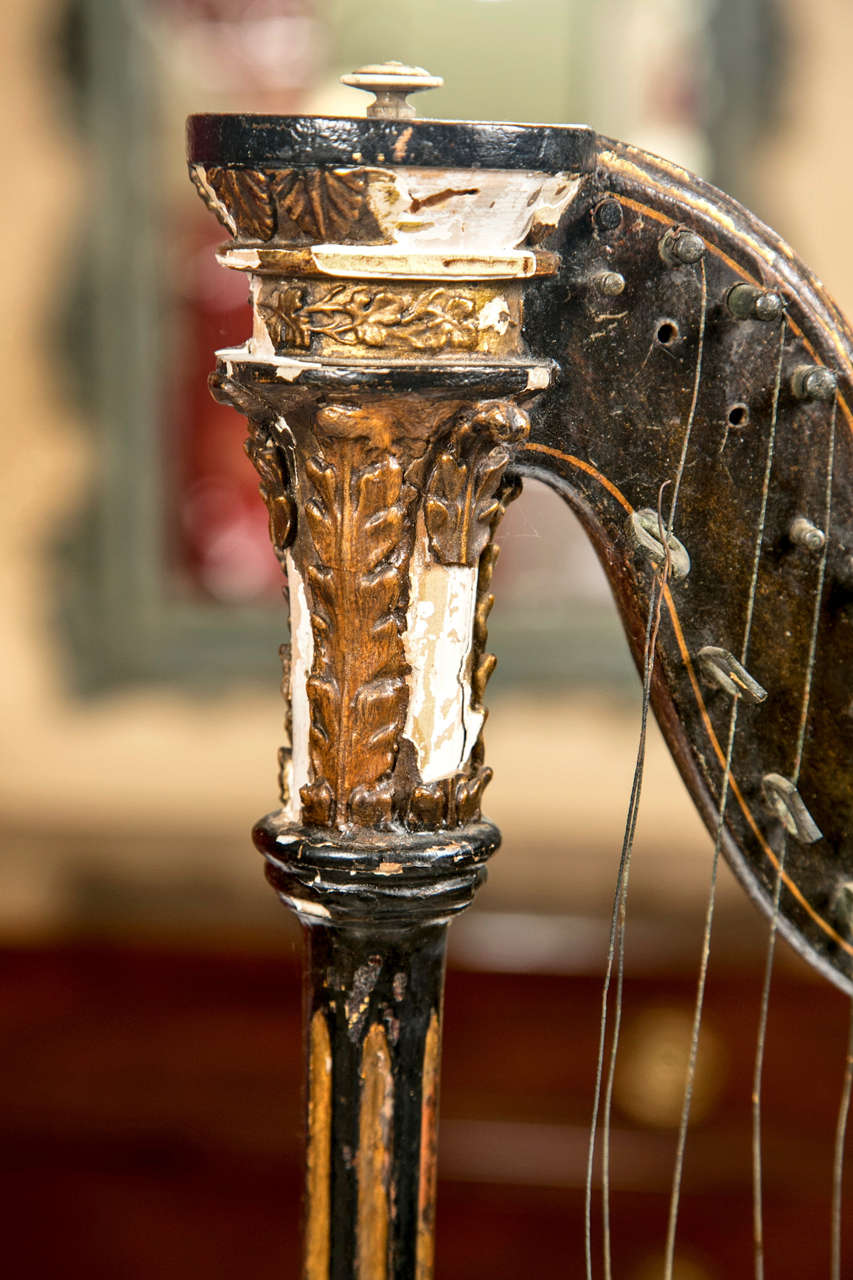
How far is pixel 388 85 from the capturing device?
2.00ft

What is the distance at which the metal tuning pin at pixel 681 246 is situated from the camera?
0.67 metres

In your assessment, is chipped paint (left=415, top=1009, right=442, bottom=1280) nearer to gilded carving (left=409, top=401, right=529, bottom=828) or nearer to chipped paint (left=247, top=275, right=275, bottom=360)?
gilded carving (left=409, top=401, right=529, bottom=828)

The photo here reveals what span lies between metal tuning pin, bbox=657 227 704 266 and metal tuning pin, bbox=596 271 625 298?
0.08 ft

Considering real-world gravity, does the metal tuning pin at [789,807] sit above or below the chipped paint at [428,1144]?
above

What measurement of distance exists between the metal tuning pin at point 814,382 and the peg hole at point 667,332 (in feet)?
0.20

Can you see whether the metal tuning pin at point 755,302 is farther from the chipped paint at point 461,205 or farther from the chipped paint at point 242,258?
the chipped paint at point 242,258

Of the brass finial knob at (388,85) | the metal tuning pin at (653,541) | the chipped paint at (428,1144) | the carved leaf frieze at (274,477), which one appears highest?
the brass finial knob at (388,85)

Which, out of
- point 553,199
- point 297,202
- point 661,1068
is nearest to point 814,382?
point 553,199

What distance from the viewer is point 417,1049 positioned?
0.73 meters

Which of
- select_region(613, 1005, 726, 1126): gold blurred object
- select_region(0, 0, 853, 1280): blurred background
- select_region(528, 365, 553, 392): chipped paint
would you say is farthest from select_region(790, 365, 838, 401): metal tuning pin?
select_region(613, 1005, 726, 1126): gold blurred object

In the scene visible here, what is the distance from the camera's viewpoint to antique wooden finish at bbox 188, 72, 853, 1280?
616mm

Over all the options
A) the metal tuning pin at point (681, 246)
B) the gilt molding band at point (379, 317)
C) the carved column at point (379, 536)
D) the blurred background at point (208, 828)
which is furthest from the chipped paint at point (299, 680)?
the blurred background at point (208, 828)

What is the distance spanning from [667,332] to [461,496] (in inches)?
5.1

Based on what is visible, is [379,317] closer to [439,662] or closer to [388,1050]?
[439,662]
